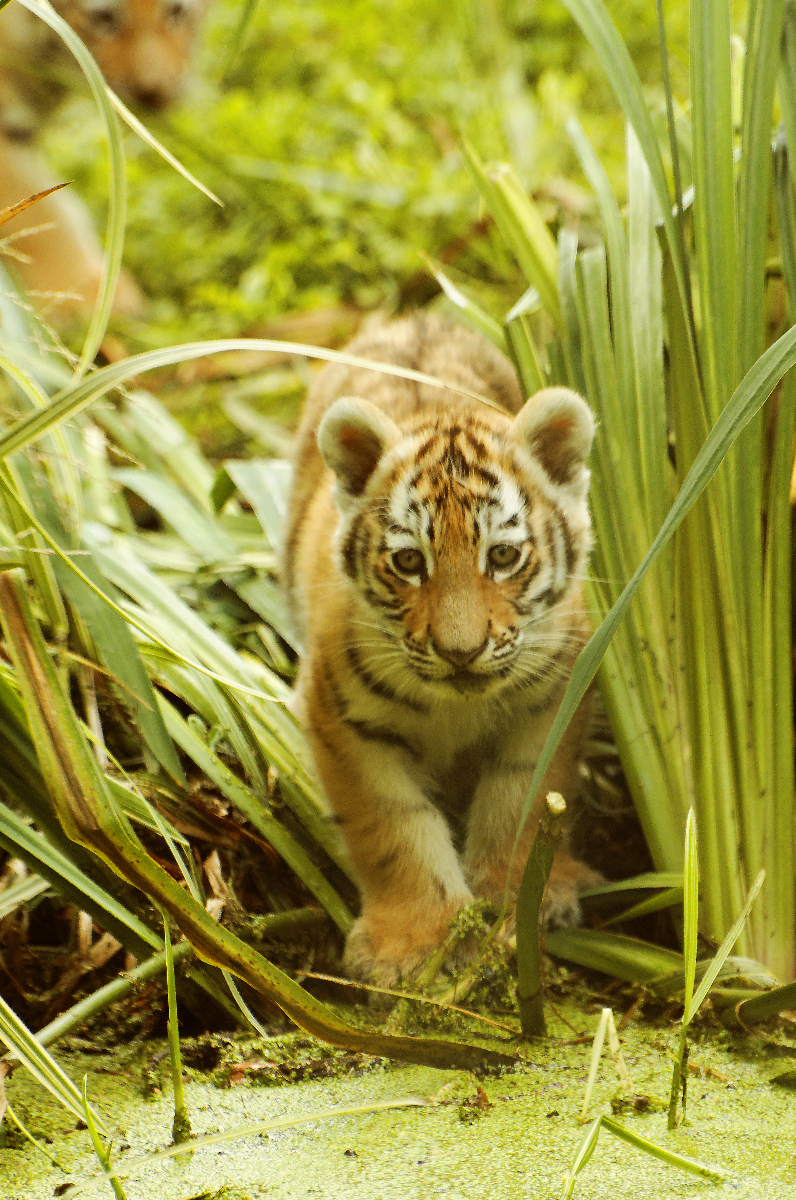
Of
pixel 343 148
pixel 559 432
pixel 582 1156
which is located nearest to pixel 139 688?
pixel 559 432

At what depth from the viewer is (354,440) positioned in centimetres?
203

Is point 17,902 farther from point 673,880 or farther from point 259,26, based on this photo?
point 259,26

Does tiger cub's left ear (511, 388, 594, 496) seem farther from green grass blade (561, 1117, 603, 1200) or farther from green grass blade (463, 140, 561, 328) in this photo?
green grass blade (561, 1117, 603, 1200)

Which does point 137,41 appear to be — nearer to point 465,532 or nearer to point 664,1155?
point 465,532

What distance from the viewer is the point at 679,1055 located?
126cm

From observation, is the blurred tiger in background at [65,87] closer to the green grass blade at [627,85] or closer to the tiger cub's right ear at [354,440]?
the tiger cub's right ear at [354,440]

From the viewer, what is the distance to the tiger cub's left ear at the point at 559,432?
1812 millimetres

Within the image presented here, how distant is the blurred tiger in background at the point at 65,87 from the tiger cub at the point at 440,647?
3531 mm

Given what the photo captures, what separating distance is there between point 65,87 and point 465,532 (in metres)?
4.59

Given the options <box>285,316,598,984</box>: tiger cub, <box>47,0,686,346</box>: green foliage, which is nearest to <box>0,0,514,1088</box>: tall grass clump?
<box>285,316,598,984</box>: tiger cub

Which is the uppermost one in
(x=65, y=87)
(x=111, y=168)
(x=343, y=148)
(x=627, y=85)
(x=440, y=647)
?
(x=65, y=87)

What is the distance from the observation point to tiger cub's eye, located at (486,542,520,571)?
186 centimetres

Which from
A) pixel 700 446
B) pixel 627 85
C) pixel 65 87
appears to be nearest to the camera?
pixel 627 85

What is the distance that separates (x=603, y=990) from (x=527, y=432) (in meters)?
1.00
